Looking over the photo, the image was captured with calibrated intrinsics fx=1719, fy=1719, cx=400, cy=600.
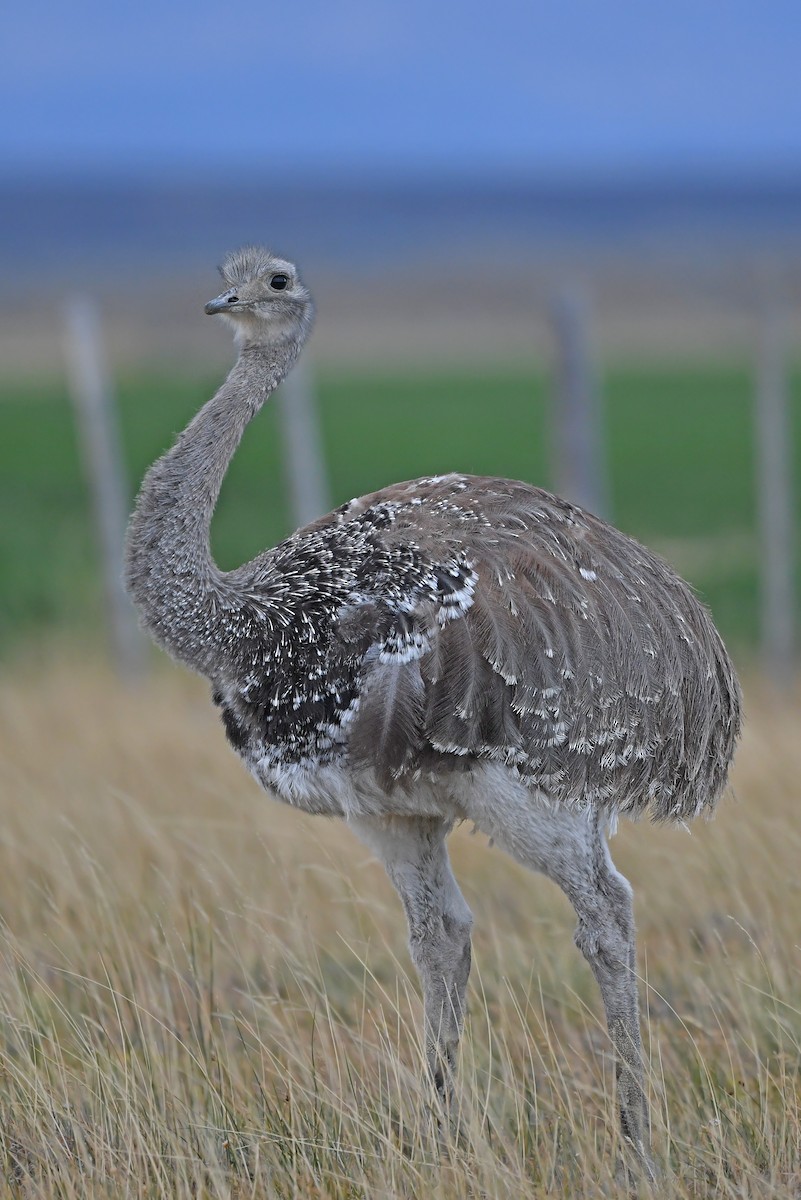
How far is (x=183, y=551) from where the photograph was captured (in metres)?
3.52

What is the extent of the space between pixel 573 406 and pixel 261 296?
400 cm

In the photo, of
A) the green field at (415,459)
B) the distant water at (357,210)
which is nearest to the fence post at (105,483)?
the green field at (415,459)

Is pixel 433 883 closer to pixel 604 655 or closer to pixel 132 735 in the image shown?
pixel 604 655

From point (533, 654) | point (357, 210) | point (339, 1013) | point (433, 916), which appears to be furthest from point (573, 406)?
point (357, 210)

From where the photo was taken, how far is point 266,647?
3.50 metres

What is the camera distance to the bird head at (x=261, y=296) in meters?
3.74

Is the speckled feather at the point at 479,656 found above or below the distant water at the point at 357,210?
below

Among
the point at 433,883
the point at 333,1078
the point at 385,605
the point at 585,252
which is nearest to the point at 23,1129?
the point at 333,1078

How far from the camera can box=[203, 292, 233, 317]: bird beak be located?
362 cm

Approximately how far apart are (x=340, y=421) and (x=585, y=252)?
22.4 metres

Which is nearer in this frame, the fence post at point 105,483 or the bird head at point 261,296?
the bird head at point 261,296

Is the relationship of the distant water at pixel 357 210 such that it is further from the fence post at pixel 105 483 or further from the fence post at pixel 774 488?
the fence post at pixel 774 488

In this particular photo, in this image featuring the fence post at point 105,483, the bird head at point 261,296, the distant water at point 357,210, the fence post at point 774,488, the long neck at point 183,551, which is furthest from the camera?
the distant water at point 357,210

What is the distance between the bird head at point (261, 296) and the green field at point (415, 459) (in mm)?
5771
